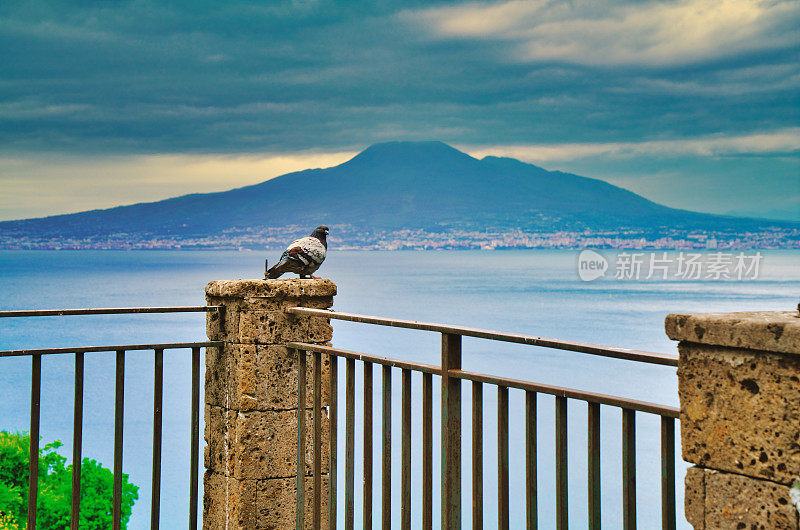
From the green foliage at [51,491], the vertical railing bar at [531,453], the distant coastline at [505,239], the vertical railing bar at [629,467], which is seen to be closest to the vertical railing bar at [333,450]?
the vertical railing bar at [531,453]

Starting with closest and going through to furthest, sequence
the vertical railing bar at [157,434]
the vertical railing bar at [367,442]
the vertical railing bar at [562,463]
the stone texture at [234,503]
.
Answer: the vertical railing bar at [562,463], the vertical railing bar at [367,442], the vertical railing bar at [157,434], the stone texture at [234,503]

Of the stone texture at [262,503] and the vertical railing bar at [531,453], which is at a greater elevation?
the vertical railing bar at [531,453]

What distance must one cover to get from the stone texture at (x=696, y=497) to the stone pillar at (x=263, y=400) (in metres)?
2.01

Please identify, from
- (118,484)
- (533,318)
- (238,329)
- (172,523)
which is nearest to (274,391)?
(238,329)

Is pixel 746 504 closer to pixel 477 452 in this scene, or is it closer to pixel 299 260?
pixel 477 452

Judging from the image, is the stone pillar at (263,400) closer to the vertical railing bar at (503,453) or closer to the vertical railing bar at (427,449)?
the vertical railing bar at (427,449)

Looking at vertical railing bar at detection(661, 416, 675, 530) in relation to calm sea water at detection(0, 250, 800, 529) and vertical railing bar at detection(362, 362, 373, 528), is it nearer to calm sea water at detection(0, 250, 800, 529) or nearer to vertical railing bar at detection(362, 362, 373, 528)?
vertical railing bar at detection(362, 362, 373, 528)

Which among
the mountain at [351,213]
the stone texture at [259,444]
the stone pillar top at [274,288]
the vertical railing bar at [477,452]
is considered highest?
the mountain at [351,213]

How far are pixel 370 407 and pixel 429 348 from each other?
69734 mm

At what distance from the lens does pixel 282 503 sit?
362 centimetres

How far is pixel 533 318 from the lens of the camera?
9256 cm

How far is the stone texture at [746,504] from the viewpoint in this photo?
1.59 m

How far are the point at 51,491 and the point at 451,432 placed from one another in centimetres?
1795

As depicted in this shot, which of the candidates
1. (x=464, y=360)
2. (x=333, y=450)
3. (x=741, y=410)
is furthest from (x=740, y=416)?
(x=464, y=360)
